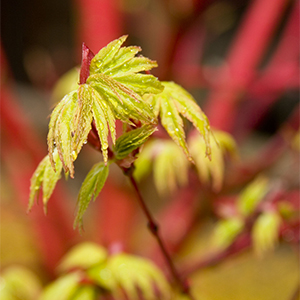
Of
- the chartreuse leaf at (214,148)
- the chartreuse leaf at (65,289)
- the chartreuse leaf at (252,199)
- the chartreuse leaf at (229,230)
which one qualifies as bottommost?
the chartreuse leaf at (229,230)

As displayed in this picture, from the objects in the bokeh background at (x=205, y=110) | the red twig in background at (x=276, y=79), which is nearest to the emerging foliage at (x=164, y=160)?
the bokeh background at (x=205, y=110)

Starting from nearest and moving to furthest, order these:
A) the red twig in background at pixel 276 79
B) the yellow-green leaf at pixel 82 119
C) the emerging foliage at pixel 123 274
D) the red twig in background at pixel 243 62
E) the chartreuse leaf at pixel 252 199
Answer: the yellow-green leaf at pixel 82 119 → the emerging foliage at pixel 123 274 → the chartreuse leaf at pixel 252 199 → the red twig in background at pixel 276 79 → the red twig in background at pixel 243 62

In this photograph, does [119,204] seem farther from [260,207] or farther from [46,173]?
[46,173]

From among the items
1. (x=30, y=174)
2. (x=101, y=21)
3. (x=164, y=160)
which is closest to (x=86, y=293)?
(x=164, y=160)

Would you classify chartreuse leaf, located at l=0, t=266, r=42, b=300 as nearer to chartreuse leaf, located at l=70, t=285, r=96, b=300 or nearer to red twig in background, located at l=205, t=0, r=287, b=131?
chartreuse leaf, located at l=70, t=285, r=96, b=300

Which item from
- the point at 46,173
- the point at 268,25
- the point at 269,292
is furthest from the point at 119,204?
the point at 46,173

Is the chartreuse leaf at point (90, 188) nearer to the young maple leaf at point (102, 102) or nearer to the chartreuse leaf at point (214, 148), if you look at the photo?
the young maple leaf at point (102, 102)
